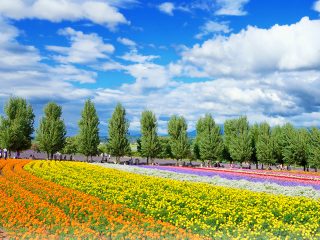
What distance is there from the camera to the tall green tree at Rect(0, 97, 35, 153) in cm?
6975

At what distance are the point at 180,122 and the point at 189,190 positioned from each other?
53.1 meters

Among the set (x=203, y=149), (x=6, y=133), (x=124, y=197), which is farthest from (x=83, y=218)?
(x=6, y=133)

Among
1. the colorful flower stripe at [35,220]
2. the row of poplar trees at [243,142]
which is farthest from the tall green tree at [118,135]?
the colorful flower stripe at [35,220]

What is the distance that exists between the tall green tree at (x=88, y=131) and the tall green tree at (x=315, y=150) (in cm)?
3584

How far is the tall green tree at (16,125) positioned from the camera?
6975 cm

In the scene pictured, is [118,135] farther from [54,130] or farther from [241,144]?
A: [241,144]

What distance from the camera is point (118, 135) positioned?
7156 centimetres

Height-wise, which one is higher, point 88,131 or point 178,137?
point 88,131

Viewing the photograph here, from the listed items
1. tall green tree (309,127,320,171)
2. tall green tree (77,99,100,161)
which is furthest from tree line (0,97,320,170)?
tall green tree (309,127,320,171)

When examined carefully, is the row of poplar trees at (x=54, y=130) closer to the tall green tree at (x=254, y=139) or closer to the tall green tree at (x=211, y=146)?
the tall green tree at (x=211, y=146)

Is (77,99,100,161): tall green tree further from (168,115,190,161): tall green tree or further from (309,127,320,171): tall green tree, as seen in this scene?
(309,127,320,171): tall green tree

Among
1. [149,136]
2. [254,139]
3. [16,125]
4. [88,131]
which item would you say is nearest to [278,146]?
[254,139]

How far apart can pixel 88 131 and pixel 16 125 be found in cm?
1262

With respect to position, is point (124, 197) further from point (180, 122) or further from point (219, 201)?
point (180, 122)
